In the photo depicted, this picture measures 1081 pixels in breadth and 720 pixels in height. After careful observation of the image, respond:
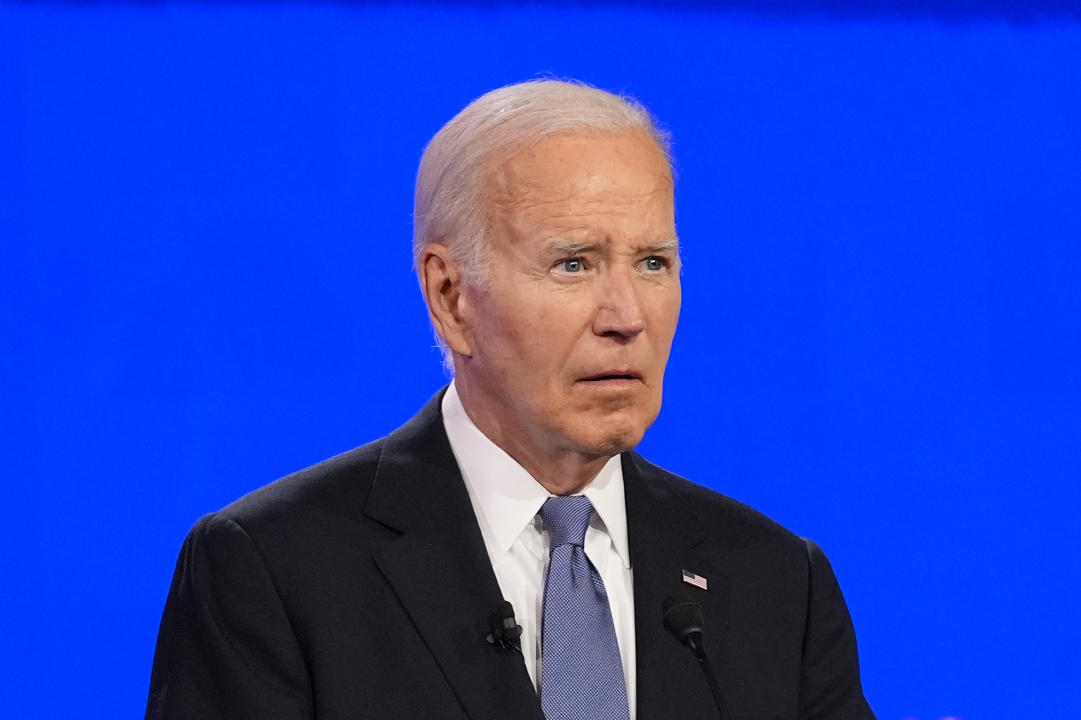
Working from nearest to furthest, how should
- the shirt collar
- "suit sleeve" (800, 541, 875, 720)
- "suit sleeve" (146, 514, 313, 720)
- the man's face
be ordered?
"suit sleeve" (146, 514, 313, 720), the man's face, the shirt collar, "suit sleeve" (800, 541, 875, 720)

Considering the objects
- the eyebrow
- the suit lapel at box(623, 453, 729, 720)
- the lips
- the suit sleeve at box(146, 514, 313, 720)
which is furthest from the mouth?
the suit sleeve at box(146, 514, 313, 720)

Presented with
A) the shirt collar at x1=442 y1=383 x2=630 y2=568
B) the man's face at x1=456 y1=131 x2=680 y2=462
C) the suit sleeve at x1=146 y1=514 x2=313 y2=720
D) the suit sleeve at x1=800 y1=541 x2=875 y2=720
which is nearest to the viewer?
the suit sleeve at x1=146 y1=514 x2=313 y2=720

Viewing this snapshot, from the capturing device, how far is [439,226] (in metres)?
2.04

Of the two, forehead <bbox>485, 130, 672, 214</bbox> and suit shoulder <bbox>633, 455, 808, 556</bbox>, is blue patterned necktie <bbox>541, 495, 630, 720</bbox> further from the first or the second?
forehead <bbox>485, 130, 672, 214</bbox>

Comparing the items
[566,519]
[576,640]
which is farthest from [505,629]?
[566,519]

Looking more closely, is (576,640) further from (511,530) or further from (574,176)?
(574,176)

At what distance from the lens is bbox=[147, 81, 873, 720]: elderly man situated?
1.85m

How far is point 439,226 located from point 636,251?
11.2 inches

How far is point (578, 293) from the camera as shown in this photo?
6.25ft

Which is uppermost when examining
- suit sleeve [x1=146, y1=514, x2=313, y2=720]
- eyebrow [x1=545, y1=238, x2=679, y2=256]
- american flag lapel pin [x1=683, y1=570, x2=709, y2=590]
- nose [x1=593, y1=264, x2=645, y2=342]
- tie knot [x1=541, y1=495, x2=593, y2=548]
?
eyebrow [x1=545, y1=238, x2=679, y2=256]

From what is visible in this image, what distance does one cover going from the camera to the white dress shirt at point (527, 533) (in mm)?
1975

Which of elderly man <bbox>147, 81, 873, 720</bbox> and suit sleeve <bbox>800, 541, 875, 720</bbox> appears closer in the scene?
elderly man <bbox>147, 81, 873, 720</bbox>

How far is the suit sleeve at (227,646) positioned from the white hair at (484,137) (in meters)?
0.49

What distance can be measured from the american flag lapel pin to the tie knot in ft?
0.54
